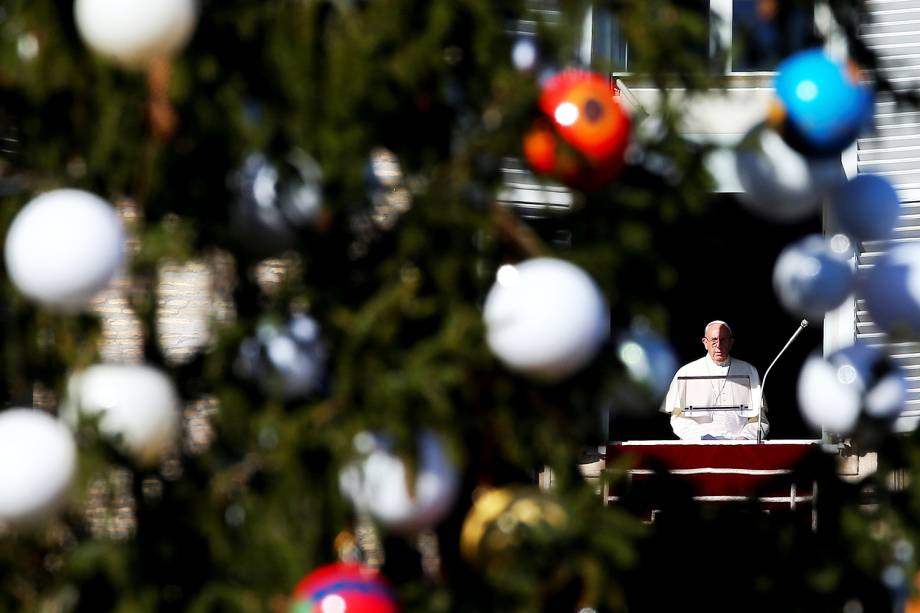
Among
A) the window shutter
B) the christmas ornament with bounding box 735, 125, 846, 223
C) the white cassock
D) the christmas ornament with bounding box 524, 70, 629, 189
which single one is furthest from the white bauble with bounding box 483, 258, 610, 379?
the window shutter

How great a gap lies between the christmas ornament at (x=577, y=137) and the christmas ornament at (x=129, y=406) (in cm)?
95

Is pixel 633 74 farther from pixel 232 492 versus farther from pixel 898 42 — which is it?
pixel 898 42

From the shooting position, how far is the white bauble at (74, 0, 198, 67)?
312 centimetres

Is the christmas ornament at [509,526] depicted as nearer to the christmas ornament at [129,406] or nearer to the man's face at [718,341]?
the christmas ornament at [129,406]

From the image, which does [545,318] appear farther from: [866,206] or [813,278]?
[866,206]

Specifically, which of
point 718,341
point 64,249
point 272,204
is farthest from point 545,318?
point 718,341

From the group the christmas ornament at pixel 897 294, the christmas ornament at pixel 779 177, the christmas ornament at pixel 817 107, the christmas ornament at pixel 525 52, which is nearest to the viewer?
the christmas ornament at pixel 525 52

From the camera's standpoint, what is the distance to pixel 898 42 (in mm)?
9242

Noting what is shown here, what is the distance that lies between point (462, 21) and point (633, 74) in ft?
1.46

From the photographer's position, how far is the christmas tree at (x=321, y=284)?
317 cm

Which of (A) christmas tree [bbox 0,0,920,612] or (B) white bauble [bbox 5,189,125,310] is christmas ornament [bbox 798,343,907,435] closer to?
(A) christmas tree [bbox 0,0,920,612]

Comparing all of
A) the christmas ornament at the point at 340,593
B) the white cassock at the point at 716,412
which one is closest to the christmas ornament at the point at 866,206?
the christmas ornament at the point at 340,593

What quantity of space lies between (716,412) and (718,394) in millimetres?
109

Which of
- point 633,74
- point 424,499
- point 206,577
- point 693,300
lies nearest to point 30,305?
point 206,577
